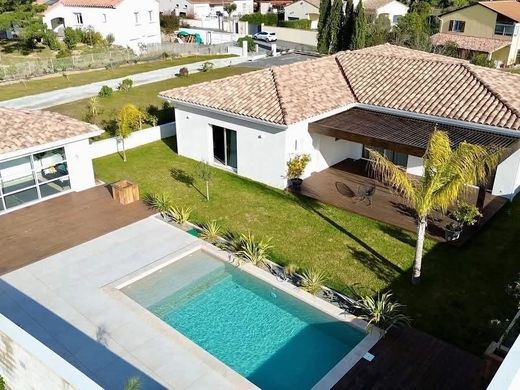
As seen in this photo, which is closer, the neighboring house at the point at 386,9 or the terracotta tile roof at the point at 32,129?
the terracotta tile roof at the point at 32,129

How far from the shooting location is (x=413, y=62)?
103 ft

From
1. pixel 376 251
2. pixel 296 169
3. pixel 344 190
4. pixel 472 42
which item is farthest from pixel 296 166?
pixel 472 42

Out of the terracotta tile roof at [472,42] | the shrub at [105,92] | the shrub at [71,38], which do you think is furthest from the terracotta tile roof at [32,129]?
the terracotta tile roof at [472,42]

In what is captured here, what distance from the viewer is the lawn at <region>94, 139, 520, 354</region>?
16406 mm

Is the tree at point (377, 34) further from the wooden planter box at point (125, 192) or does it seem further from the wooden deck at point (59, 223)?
the wooden deck at point (59, 223)

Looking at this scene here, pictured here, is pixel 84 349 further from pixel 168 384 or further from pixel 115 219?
pixel 115 219

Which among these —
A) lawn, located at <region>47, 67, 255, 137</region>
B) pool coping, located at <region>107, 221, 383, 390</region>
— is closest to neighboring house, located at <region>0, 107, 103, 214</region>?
pool coping, located at <region>107, 221, 383, 390</region>

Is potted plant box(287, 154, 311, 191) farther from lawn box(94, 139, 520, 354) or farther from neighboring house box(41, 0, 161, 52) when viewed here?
neighboring house box(41, 0, 161, 52)

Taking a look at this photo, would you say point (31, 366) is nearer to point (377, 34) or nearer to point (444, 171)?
point (444, 171)

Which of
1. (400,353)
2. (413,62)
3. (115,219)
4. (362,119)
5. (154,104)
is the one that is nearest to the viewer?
(400,353)

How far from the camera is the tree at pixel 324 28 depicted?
64.5m

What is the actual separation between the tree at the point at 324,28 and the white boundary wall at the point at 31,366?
5945 centimetres

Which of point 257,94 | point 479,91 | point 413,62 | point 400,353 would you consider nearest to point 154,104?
point 257,94

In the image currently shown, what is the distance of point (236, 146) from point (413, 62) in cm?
1326
